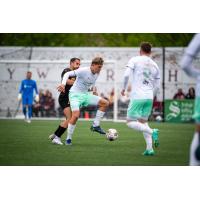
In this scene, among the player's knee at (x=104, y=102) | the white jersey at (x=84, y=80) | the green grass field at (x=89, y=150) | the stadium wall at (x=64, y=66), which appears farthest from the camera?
the stadium wall at (x=64, y=66)

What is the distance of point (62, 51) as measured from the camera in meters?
23.7

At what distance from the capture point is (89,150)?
11508 mm

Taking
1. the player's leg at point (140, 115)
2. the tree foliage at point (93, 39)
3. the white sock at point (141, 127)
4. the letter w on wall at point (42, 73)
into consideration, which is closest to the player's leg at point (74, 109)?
the player's leg at point (140, 115)

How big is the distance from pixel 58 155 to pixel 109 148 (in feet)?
Result: 4.75

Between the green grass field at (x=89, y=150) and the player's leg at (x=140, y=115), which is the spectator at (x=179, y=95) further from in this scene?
the player's leg at (x=140, y=115)

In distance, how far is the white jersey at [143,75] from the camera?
10305 millimetres

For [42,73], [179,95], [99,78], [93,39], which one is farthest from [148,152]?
[93,39]

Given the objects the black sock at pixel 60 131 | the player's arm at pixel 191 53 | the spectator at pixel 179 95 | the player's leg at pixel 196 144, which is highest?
the player's arm at pixel 191 53

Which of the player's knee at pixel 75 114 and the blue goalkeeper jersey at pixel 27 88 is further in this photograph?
the blue goalkeeper jersey at pixel 27 88

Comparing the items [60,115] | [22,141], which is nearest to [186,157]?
[22,141]

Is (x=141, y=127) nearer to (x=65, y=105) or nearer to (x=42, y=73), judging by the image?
(x=65, y=105)

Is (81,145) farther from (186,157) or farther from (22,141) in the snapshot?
(186,157)

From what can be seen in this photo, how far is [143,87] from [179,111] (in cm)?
1067

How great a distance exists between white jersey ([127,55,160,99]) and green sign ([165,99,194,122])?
1031cm
